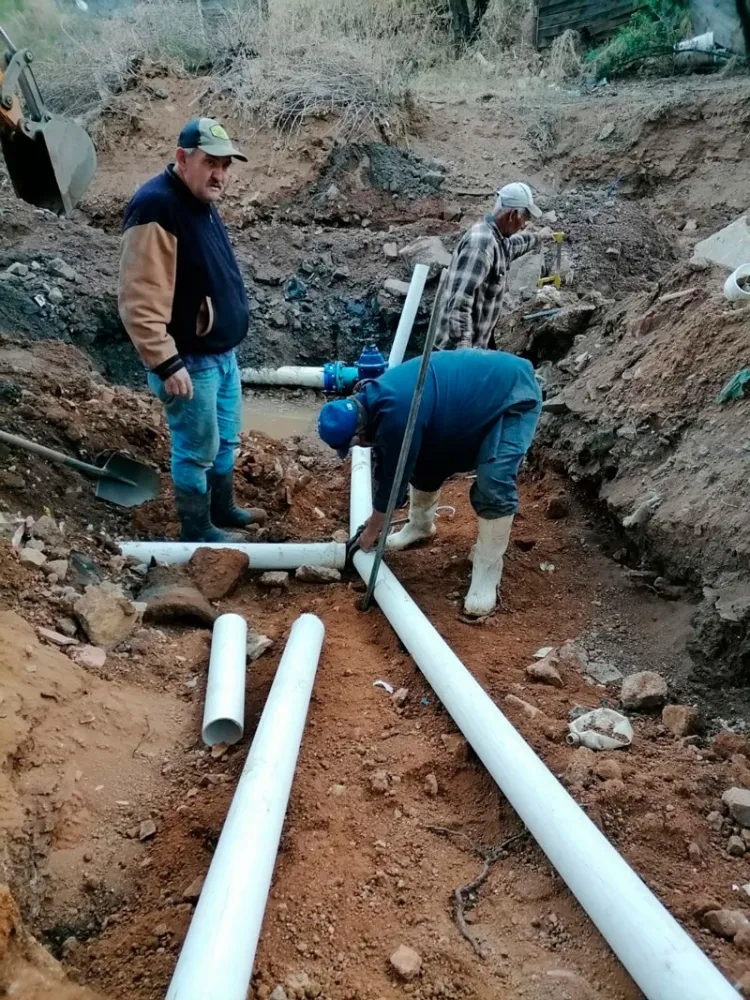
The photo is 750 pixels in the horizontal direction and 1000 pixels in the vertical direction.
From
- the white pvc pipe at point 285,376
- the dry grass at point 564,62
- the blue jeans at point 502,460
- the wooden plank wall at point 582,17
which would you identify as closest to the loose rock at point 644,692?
the blue jeans at point 502,460

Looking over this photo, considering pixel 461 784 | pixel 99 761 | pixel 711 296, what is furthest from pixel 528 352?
pixel 99 761

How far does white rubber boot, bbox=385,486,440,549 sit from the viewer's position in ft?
14.9

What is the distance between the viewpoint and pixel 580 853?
2.25 meters

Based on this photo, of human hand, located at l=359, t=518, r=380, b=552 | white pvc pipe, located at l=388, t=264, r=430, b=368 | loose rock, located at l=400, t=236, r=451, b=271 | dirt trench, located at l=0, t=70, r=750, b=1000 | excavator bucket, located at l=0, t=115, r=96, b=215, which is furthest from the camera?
loose rock, located at l=400, t=236, r=451, b=271

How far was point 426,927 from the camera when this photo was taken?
2260mm

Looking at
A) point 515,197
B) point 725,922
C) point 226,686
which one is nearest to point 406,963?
point 725,922

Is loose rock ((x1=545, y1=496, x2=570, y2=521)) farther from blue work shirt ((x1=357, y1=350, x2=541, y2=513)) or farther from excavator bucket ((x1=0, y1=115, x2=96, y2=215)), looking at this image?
excavator bucket ((x1=0, y1=115, x2=96, y2=215))

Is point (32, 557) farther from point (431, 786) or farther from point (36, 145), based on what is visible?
point (36, 145)

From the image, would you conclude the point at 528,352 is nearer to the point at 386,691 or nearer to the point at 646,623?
the point at 646,623

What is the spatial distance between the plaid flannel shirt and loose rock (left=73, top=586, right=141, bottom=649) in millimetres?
2777

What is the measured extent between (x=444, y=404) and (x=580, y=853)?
7.09ft

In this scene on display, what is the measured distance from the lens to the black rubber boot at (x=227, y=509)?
A: 4.82 meters

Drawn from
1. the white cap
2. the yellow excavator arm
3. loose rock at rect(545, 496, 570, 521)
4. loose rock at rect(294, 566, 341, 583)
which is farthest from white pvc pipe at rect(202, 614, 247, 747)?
the yellow excavator arm

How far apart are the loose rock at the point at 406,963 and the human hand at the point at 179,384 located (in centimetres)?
262
